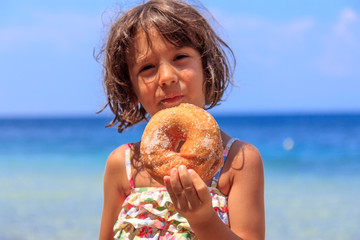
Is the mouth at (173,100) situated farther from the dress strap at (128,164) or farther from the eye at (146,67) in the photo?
the dress strap at (128,164)

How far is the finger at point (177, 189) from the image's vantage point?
1.85m

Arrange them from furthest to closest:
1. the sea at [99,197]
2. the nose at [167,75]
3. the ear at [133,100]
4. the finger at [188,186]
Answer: the sea at [99,197] < the ear at [133,100] < the nose at [167,75] < the finger at [188,186]

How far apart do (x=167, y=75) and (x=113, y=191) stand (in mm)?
793

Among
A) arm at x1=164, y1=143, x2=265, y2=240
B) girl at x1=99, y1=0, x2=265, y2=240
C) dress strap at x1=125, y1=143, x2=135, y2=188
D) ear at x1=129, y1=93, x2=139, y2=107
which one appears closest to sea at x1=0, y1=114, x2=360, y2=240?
ear at x1=129, y1=93, x2=139, y2=107

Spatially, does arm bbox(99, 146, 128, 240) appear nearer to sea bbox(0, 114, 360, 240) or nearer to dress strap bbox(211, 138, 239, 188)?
sea bbox(0, 114, 360, 240)

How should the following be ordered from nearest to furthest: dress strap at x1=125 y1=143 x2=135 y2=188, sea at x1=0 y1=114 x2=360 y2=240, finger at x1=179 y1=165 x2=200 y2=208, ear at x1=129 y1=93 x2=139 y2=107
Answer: finger at x1=179 y1=165 x2=200 y2=208, dress strap at x1=125 y1=143 x2=135 y2=188, ear at x1=129 y1=93 x2=139 y2=107, sea at x1=0 y1=114 x2=360 y2=240

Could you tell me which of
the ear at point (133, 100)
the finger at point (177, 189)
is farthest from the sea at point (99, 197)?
the finger at point (177, 189)

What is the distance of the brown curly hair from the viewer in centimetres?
243

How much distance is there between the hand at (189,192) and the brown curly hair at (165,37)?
0.80 meters

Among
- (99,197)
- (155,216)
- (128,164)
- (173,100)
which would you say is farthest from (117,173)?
(99,197)

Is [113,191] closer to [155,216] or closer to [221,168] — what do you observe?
[155,216]

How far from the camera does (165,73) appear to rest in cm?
224

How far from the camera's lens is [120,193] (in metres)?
2.59

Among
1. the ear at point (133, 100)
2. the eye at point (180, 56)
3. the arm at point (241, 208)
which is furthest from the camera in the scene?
the ear at point (133, 100)
